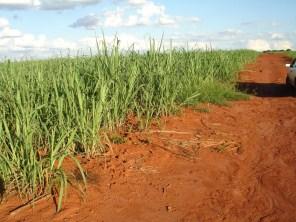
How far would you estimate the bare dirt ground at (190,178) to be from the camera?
436 centimetres

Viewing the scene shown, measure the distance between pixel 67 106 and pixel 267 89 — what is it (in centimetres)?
962

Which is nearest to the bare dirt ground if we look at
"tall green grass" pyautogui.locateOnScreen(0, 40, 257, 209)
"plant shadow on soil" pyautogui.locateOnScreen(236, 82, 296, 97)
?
"tall green grass" pyautogui.locateOnScreen(0, 40, 257, 209)

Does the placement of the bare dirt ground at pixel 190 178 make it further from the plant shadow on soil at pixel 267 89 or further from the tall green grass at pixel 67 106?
the plant shadow on soil at pixel 267 89

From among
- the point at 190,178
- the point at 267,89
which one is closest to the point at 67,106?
the point at 190,178

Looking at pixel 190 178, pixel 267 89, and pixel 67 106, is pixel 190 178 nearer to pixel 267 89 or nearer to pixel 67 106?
pixel 67 106

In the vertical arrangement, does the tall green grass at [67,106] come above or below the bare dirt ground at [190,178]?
above

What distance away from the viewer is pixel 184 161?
5723 mm

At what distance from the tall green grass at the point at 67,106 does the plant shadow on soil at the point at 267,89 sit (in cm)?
486

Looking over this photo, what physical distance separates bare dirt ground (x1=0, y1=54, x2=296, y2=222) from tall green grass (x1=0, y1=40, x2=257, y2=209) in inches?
10.7

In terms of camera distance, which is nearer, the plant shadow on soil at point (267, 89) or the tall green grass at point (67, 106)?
the tall green grass at point (67, 106)

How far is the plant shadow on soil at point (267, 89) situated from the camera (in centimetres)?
1234

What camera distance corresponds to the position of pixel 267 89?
44.6 feet

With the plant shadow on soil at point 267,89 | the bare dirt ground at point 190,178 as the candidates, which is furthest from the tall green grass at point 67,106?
the plant shadow on soil at point 267,89

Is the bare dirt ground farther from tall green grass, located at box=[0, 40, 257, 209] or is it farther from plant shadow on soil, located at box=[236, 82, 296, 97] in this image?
plant shadow on soil, located at box=[236, 82, 296, 97]
